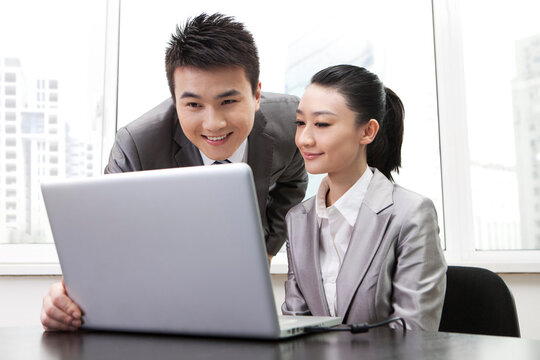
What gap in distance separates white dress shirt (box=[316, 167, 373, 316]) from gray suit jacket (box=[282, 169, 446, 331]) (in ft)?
0.14

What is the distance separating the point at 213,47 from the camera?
1.56 m

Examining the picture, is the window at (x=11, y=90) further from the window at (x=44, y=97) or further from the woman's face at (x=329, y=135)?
the woman's face at (x=329, y=135)

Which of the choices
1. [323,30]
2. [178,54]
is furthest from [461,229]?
[178,54]

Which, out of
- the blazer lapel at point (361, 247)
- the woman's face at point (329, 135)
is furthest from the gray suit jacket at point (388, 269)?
the woman's face at point (329, 135)

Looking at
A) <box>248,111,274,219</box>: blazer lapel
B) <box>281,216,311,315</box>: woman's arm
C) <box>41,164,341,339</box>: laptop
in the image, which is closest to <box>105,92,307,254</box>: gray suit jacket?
<box>248,111,274,219</box>: blazer lapel

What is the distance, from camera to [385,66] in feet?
8.57

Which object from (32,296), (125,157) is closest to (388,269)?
(125,157)

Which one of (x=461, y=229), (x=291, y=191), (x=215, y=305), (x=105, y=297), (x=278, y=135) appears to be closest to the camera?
(x=215, y=305)

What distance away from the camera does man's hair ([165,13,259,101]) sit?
5.07 feet

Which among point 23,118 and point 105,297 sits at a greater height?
point 23,118

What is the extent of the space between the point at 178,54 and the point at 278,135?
0.44 meters

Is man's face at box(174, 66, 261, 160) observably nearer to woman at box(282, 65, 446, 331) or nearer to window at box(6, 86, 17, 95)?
woman at box(282, 65, 446, 331)

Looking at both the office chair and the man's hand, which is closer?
the man's hand

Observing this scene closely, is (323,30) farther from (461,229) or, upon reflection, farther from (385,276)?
(385,276)
